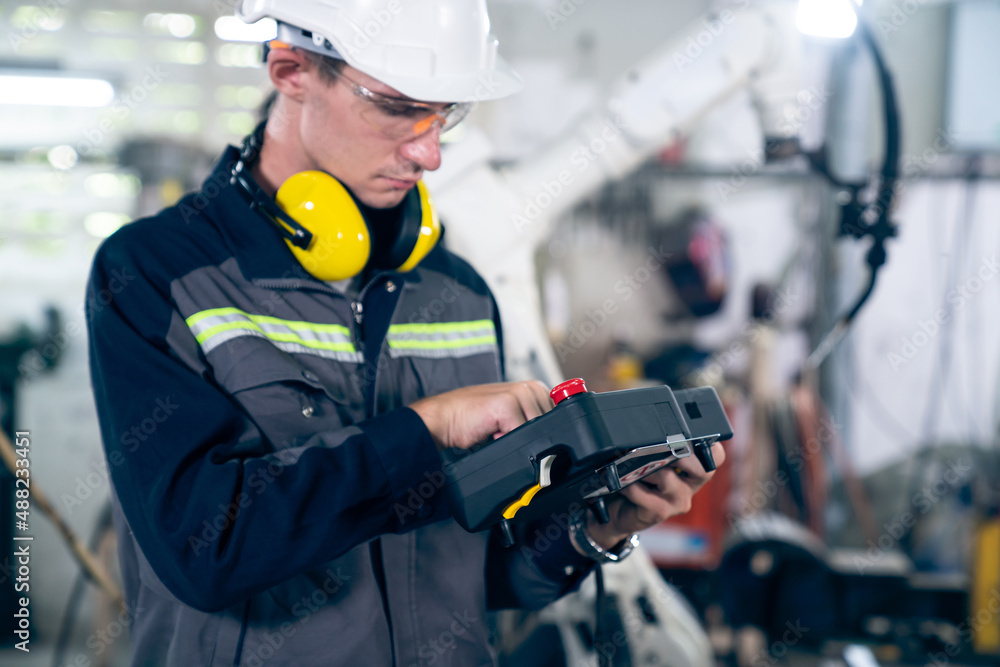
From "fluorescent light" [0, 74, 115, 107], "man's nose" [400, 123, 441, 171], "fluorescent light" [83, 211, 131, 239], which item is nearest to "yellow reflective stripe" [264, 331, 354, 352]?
"man's nose" [400, 123, 441, 171]

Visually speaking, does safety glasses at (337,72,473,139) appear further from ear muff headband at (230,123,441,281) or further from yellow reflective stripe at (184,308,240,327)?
yellow reflective stripe at (184,308,240,327)

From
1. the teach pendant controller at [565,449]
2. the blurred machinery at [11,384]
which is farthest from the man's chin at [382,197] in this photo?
the blurred machinery at [11,384]

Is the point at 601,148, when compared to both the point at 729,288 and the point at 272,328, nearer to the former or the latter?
the point at 272,328

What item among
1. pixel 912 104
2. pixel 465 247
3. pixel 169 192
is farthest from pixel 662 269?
pixel 169 192


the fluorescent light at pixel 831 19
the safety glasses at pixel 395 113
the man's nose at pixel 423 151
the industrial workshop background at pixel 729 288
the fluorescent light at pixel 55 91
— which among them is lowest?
the industrial workshop background at pixel 729 288

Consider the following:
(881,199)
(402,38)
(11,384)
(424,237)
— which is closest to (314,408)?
(424,237)

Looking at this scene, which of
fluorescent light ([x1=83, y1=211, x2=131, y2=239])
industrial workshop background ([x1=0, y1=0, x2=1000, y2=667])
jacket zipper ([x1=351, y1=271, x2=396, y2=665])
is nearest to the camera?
jacket zipper ([x1=351, y1=271, x2=396, y2=665])

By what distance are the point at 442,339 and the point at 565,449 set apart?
0.50 meters

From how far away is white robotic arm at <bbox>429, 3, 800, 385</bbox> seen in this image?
2.06m

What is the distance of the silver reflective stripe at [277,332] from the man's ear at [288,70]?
1.23 ft

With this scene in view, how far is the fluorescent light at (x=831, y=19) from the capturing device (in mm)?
3453

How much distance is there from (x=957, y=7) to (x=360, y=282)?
461 cm

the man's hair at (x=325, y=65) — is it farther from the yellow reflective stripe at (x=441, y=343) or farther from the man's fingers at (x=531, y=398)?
the man's fingers at (x=531, y=398)

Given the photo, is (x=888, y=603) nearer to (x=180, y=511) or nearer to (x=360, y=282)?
(x=360, y=282)
